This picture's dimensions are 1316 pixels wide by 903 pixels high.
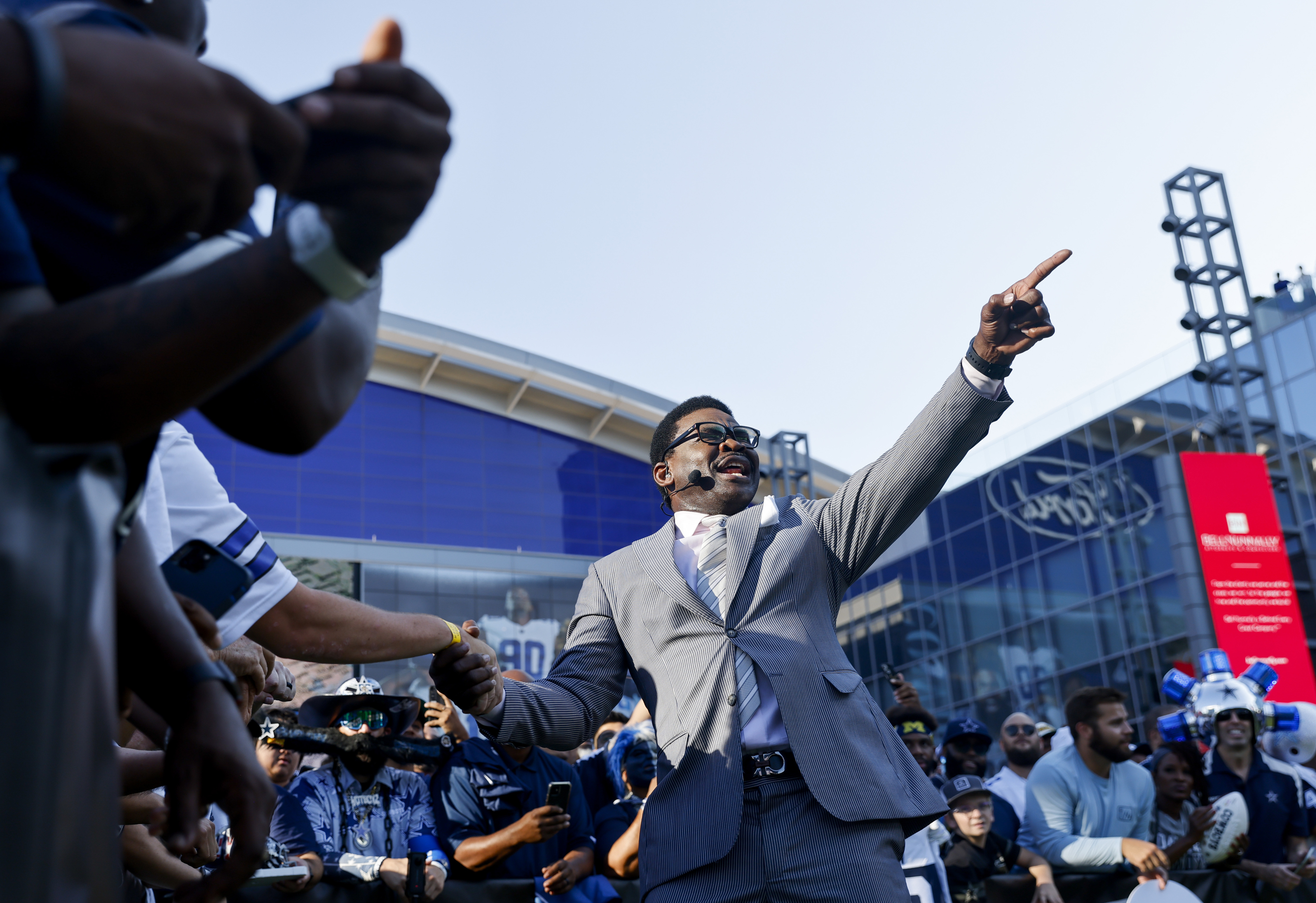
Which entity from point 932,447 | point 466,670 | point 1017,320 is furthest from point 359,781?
point 1017,320

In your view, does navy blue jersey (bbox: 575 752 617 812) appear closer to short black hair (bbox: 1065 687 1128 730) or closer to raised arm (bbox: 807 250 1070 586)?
short black hair (bbox: 1065 687 1128 730)

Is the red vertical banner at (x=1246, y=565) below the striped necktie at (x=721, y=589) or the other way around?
the other way around

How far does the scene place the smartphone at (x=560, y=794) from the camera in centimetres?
461

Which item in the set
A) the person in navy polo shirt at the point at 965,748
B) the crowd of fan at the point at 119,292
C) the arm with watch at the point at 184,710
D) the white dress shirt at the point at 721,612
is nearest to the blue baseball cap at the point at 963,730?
the person in navy polo shirt at the point at 965,748

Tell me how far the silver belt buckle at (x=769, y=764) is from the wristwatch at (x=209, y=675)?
1753mm

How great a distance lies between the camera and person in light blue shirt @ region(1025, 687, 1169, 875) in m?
6.07

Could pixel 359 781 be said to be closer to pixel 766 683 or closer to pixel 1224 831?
pixel 766 683

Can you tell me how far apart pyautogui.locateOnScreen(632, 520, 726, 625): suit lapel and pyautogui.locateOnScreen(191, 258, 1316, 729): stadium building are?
21685 mm

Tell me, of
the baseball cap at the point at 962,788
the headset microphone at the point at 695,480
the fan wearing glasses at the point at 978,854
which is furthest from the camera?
the baseball cap at the point at 962,788

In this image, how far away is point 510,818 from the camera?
5.30 meters

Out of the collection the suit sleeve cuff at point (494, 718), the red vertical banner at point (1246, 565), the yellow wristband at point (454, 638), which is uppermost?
the red vertical banner at point (1246, 565)

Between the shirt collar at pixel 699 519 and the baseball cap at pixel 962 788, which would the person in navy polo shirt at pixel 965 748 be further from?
the shirt collar at pixel 699 519

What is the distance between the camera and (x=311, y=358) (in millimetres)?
1235

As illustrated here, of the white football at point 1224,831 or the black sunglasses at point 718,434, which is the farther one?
the white football at point 1224,831
